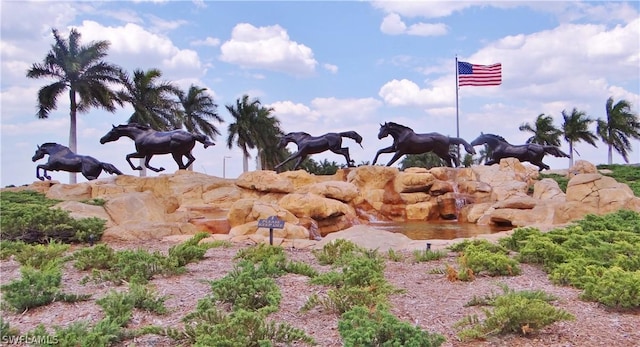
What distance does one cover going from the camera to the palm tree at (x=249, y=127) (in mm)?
39969

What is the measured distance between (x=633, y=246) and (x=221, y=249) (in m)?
5.93

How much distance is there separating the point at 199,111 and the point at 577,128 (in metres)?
29.9

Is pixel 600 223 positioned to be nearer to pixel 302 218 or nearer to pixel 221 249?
pixel 221 249

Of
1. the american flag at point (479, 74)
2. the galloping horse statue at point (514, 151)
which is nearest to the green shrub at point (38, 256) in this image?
the galloping horse statue at point (514, 151)

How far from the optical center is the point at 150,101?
32938mm

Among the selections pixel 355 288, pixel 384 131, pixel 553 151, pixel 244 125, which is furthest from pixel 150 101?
pixel 355 288

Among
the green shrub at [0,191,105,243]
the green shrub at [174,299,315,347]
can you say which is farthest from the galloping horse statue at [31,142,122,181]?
the green shrub at [174,299,315,347]

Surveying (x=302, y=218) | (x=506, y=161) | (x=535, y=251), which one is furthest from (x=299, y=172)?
(x=535, y=251)

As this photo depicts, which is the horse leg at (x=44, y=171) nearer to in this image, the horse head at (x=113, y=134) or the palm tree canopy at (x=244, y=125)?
the horse head at (x=113, y=134)

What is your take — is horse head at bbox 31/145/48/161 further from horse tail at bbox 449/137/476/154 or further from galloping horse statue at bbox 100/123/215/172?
horse tail at bbox 449/137/476/154

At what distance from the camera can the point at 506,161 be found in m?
24.9

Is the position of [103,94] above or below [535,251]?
above

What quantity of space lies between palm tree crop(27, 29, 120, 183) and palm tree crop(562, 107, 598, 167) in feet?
112

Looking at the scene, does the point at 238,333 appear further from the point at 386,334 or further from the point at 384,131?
the point at 384,131
